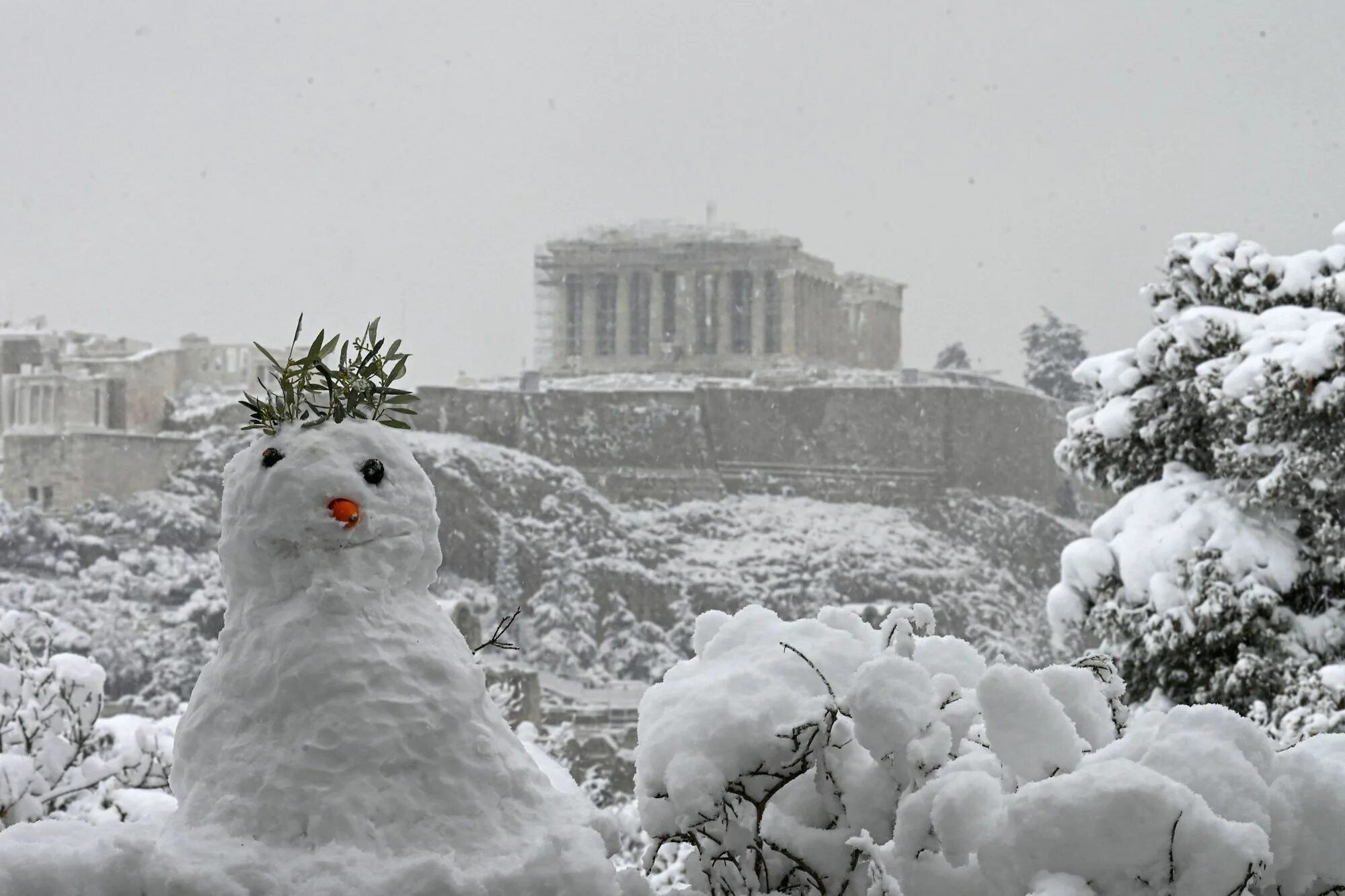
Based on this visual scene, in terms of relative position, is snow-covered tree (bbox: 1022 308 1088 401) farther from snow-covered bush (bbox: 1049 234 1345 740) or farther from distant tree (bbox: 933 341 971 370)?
snow-covered bush (bbox: 1049 234 1345 740)

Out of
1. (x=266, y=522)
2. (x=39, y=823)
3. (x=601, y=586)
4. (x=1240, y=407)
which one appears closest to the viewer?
(x=39, y=823)

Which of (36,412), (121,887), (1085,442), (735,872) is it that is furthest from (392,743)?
(36,412)

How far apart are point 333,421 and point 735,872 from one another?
63 cm

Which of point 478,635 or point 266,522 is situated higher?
point 266,522

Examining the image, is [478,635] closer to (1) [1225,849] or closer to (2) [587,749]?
(2) [587,749]

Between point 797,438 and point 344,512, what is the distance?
3625 cm

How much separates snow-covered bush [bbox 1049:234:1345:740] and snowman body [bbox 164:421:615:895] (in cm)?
448

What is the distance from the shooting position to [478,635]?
12586mm

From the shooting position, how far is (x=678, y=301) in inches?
1784

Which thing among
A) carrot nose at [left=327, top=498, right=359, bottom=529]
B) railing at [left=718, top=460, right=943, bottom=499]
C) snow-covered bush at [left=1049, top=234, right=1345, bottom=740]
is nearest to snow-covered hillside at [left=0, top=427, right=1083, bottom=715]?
railing at [left=718, top=460, right=943, bottom=499]

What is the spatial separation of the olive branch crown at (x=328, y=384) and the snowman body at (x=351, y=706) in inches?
1.2

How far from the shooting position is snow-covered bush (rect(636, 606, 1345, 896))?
1.08m

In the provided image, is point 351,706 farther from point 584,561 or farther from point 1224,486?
point 584,561

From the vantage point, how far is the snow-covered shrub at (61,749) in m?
3.15
